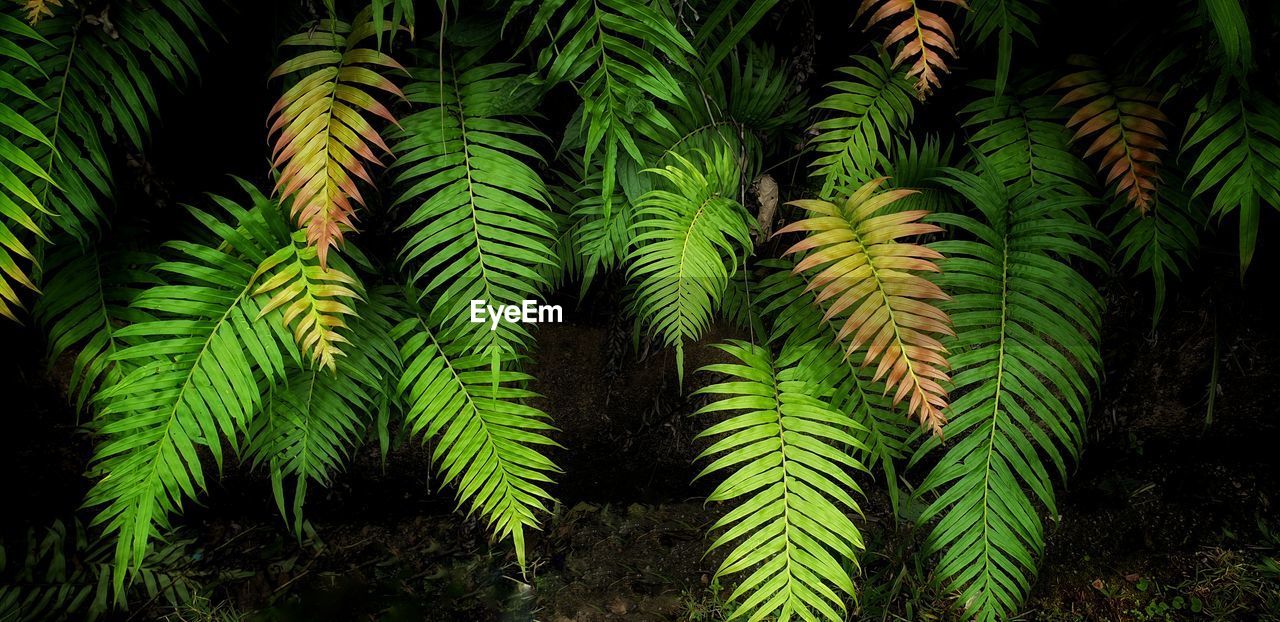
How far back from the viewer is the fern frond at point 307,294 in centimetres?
126

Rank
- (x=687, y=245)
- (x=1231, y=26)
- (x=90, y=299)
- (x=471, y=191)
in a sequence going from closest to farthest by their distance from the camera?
(x=1231, y=26), (x=687, y=245), (x=471, y=191), (x=90, y=299)

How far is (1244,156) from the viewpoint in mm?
1392

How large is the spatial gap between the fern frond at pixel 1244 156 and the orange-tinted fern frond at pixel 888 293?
612mm

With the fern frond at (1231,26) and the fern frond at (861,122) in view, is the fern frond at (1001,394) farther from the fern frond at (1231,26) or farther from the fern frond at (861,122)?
the fern frond at (1231,26)

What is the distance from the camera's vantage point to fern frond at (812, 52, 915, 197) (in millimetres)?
1571

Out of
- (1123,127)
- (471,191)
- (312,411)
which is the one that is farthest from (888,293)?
(312,411)

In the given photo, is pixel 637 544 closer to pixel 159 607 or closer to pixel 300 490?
pixel 300 490

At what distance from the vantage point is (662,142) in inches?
60.9

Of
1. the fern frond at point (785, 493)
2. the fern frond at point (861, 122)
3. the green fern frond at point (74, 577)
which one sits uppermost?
the fern frond at point (861, 122)

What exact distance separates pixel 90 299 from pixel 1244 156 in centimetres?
240

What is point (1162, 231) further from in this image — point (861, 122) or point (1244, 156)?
point (861, 122)

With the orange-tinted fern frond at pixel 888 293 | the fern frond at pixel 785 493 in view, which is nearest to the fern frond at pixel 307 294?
the fern frond at pixel 785 493

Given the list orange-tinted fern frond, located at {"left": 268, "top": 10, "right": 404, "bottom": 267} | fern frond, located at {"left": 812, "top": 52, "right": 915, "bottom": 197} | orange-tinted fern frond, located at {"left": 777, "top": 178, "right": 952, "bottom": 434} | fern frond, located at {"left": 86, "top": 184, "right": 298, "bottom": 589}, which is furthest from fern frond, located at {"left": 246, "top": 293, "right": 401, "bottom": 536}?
fern frond, located at {"left": 812, "top": 52, "right": 915, "bottom": 197}

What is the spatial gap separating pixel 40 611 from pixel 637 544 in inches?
60.8
